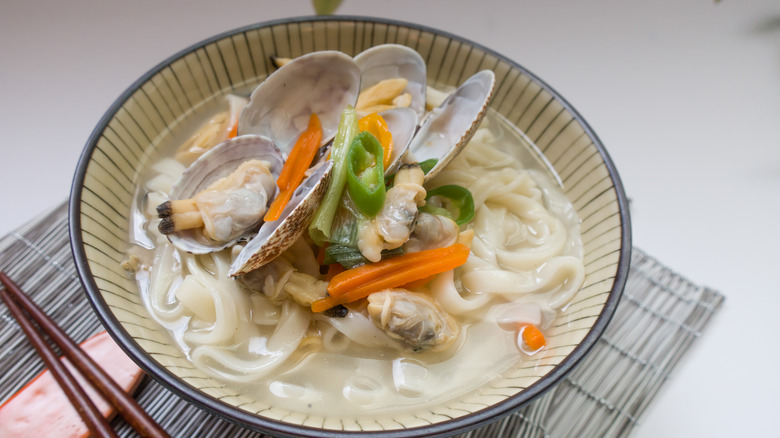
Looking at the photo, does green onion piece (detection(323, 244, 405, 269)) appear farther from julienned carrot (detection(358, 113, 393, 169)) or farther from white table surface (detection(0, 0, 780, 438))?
white table surface (detection(0, 0, 780, 438))

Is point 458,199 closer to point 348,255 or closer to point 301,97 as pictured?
point 348,255

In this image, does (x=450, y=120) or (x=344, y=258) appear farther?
(x=450, y=120)

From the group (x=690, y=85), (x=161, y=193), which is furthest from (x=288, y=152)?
(x=690, y=85)

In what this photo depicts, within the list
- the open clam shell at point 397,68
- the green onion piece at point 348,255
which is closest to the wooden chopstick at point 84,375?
the green onion piece at point 348,255

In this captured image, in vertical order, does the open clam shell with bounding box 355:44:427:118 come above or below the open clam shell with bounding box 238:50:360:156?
above

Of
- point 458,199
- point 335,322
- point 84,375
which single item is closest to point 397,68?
point 458,199

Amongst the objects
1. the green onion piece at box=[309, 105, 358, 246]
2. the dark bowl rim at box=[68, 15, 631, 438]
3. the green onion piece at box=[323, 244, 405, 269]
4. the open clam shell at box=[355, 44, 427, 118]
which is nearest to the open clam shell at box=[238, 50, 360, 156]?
the open clam shell at box=[355, 44, 427, 118]

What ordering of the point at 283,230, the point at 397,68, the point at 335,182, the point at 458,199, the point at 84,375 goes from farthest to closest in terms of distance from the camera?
the point at 397,68
the point at 458,199
the point at 84,375
the point at 335,182
the point at 283,230
